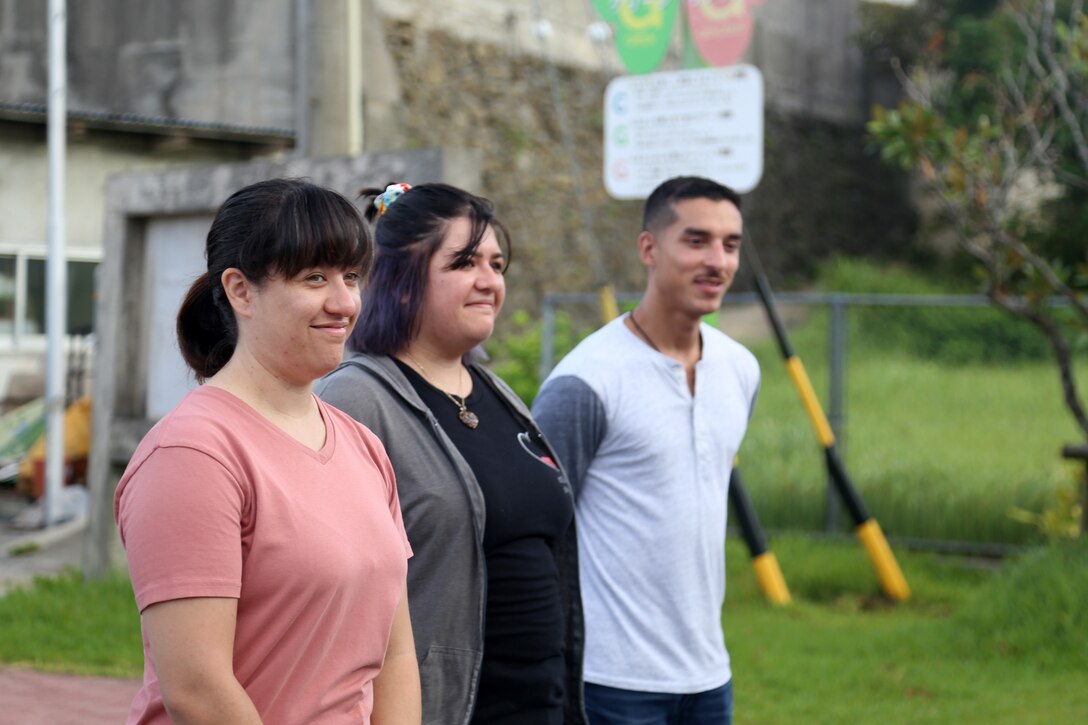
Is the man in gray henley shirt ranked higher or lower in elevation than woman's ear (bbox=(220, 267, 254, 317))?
lower

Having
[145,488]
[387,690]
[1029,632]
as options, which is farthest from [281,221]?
[1029,632]

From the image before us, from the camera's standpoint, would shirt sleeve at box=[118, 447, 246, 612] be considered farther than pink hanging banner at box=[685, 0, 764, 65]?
No

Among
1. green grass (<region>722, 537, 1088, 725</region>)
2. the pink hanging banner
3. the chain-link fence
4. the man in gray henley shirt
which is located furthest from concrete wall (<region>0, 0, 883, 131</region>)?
the man in gray henley shirt

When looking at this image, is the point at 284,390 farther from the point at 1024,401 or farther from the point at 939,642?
the point at 1024,401

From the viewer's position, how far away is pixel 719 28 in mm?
7027

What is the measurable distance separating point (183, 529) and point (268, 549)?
5.4 inches

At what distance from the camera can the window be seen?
1184 centimetres

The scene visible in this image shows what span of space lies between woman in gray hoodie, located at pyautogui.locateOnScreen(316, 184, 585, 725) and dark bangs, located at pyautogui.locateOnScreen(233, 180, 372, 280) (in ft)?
1.86

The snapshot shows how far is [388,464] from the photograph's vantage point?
247cm

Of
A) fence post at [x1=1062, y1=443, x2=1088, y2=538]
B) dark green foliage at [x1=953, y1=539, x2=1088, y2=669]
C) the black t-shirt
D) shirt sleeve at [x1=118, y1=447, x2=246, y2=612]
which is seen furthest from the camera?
fence post at [x1=1062, y1=443, x2=1088, y2=538]

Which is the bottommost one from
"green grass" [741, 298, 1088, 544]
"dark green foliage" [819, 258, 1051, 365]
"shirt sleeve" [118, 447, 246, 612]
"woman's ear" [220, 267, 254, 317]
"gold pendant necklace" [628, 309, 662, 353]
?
"green grass" [741, 298, 1088, 544]

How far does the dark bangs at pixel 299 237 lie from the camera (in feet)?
7.27

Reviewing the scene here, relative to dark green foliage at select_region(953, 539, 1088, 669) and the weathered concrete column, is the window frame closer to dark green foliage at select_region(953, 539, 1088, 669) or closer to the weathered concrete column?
the weathered concrete column

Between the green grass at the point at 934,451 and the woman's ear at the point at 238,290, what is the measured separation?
7471 millimetres
